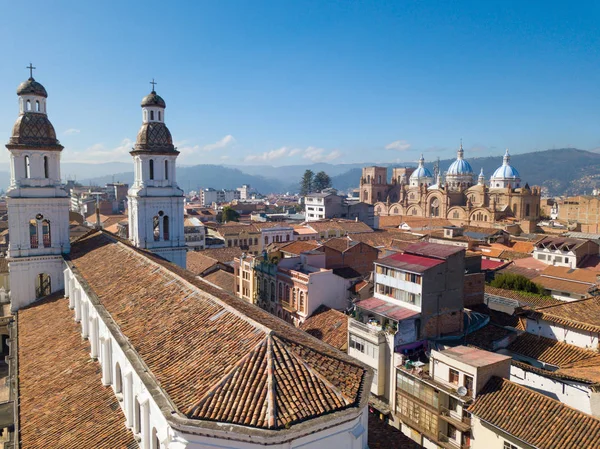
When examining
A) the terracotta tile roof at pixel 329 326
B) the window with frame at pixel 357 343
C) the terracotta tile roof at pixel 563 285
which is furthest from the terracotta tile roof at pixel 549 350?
the terracotta tile roof at pixel 563 285

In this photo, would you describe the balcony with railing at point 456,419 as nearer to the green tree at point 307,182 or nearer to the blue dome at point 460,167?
the blue dome at point 460,167

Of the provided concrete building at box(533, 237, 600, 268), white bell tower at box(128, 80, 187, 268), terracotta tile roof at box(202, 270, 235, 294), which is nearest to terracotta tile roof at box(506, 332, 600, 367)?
concrete building at box(533, 237, 600, 268)

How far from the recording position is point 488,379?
18.7 m

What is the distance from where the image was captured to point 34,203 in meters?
27.2

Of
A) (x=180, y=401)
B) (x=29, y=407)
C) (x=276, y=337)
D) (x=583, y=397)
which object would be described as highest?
(x=276, y=337)

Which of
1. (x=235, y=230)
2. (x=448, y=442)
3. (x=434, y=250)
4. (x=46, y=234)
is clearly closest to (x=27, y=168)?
Result: (x=46, y=234)

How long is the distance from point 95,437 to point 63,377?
4947 millimetres

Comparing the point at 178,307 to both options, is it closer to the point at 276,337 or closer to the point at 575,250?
the point at 276,337

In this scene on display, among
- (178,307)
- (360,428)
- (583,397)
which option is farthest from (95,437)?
(583,397)

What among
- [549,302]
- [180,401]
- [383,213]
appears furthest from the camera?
[383,213]

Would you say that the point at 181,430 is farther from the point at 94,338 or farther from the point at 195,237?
the point at 195,237

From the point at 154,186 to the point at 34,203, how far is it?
685 cm

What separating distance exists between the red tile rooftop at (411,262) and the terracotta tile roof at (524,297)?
9138mm

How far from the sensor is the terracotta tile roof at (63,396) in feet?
42.8
